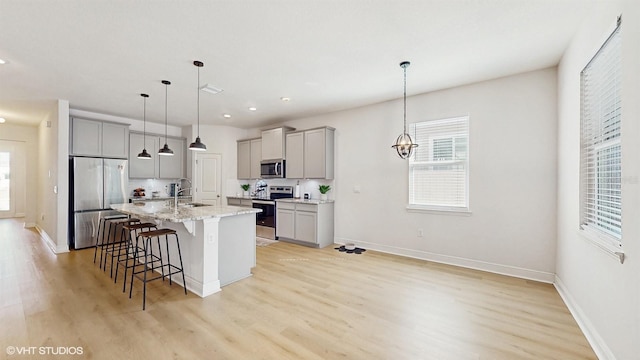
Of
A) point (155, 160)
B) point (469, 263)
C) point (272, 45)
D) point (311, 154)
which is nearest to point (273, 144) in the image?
point (311, 154)

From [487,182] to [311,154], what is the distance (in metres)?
3.13

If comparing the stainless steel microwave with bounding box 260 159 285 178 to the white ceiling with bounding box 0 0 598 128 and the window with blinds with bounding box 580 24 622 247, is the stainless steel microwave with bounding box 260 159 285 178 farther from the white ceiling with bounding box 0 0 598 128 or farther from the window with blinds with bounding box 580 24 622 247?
the window with blinds with bounding box 580 24 622 247

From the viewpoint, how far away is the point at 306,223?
5.25 meters

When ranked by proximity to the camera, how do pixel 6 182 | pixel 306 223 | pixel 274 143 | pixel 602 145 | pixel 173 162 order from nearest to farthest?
pixel 602 145 → pixel 306 223 → pixel 274 143 → pixel 173 162 → pixel 6 182

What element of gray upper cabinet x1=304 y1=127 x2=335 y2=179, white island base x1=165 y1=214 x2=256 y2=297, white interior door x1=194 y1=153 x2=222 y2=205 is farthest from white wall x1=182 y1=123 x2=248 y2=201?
white island base x1=165 y1=214 x2=256 y2=297

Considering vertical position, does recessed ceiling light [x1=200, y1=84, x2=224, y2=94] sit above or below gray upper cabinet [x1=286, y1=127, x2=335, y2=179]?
above

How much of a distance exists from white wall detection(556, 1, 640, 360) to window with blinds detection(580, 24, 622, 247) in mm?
91

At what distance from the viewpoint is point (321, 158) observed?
536cm

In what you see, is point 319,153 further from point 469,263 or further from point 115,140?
point 115,140

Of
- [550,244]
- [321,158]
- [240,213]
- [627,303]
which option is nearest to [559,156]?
[550,244]

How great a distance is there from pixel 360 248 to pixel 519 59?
3.67 m

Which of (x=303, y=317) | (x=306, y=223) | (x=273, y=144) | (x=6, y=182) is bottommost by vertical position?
(x=303, y=317)

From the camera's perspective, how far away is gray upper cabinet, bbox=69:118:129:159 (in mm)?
5070

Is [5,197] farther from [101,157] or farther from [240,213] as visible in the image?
[240,213]
